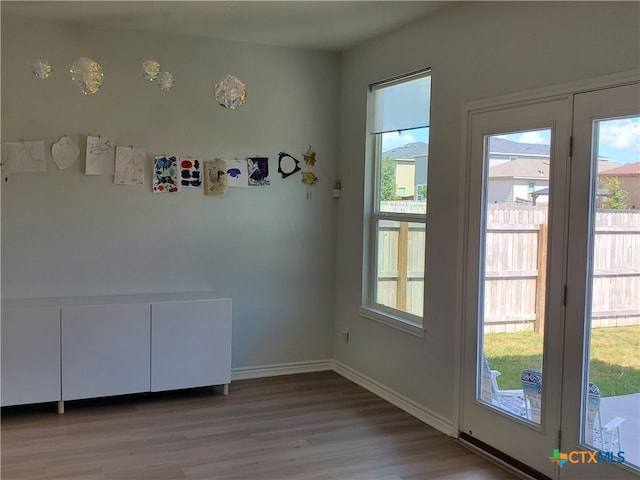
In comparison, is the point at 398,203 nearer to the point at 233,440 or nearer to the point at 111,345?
the point at 233,440

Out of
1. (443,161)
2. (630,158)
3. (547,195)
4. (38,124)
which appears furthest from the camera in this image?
(38,124)

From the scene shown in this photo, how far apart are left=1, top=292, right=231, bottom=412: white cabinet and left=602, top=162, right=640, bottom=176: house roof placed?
2655mm

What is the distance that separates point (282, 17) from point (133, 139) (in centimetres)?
138

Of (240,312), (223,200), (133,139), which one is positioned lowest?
(240,312)

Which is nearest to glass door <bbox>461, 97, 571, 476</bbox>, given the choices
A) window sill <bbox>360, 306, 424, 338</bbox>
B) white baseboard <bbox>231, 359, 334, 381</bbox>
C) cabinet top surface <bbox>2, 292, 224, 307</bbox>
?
window sill <bbox>360, 306, 424, 338</bbox>

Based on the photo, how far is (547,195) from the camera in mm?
3057

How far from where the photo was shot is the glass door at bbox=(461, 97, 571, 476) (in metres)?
3.01

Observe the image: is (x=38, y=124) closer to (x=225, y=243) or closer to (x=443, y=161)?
(x=225, y=243)

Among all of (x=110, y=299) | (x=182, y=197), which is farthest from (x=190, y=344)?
(x=182, y=197)

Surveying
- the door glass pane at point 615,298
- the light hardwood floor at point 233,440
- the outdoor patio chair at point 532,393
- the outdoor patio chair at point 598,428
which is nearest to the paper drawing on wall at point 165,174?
the light hardwood floor at point 233,440

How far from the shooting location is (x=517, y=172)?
3230mm

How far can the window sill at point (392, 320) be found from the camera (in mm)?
4043

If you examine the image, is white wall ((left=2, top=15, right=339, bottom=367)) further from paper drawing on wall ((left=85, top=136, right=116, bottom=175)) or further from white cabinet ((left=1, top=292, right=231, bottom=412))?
white cabinet ((left=1, top=292, right=231, bottom=412))

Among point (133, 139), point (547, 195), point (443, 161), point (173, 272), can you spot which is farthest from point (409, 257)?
point (133, 139)
